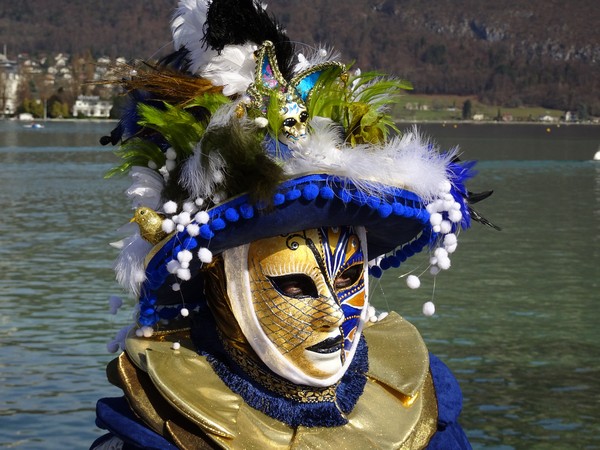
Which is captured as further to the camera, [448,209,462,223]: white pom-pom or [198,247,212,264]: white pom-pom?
[448,209,462,223]: white pom-pom

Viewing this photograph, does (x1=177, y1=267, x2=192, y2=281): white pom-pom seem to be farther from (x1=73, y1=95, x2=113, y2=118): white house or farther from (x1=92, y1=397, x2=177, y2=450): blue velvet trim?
(x1=73, y1=95, x2=113, y2=118): white house

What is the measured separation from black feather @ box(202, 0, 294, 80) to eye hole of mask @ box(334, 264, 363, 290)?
54 cm

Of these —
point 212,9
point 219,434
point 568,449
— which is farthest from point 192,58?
point 568,449

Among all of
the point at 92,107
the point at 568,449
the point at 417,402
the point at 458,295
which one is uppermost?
the point at 417,402

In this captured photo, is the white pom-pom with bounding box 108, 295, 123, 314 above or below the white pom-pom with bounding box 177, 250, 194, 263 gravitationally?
below

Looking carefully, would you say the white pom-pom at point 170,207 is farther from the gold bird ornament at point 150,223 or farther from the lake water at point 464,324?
the lake water at point 464,324

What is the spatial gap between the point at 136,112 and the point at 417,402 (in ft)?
3.61

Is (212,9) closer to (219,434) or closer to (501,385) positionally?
(219,434)

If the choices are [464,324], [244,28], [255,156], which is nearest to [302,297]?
[255,156]

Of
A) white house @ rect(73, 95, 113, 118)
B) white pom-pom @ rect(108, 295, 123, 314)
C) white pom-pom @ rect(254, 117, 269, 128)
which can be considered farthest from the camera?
white house @ rect(73, 95, 113, 118)

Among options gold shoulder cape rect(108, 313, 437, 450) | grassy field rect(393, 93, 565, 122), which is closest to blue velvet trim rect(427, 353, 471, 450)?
gold shoulder cape rect(108, 313, 437, 450)

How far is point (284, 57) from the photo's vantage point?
2.98 meters

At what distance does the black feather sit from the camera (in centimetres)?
287

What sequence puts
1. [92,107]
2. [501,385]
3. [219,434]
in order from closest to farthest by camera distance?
[219,434] < [501,385] < [92,107]
